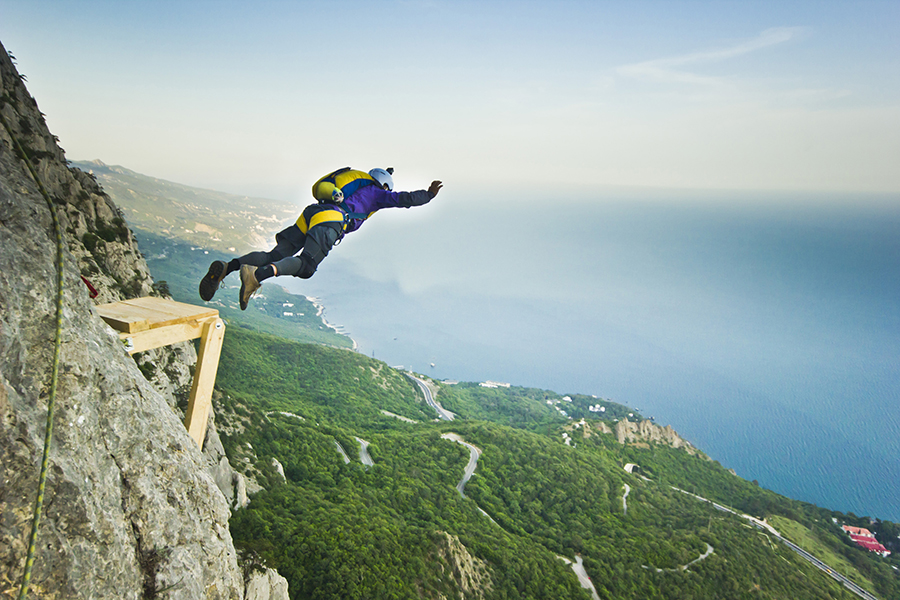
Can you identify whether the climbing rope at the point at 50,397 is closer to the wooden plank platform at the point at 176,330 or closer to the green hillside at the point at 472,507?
the wooden plank platform at the point at 176,330

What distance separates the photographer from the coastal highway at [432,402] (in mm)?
62569

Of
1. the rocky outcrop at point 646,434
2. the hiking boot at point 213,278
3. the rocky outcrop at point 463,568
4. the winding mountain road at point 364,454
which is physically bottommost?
the rocky outcrop at point 646,434

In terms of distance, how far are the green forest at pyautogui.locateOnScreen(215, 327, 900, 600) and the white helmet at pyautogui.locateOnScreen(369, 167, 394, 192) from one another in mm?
11522

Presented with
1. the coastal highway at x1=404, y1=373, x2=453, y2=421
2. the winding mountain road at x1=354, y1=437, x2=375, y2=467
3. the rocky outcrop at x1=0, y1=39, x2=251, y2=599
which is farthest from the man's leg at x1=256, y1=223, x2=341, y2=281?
the coastal highway at x1=404, y1=373, x2=453, y2=421

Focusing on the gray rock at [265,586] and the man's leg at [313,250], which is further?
the gray rock at [265,586]

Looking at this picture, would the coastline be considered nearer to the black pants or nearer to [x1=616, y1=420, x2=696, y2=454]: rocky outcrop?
[x1=616, y1=420, x2=696, y2=454]: rocky outcrop

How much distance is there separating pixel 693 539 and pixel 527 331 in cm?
11147

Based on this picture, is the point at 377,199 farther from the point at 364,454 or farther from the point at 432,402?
the point at 432,402

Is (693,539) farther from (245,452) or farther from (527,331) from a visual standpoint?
(527,331)

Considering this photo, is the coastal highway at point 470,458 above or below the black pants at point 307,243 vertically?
below

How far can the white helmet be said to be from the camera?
4734mm

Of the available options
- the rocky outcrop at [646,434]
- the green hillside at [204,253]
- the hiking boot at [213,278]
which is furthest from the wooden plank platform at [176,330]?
the green hillside at [204,253]

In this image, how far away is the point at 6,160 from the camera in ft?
9.25

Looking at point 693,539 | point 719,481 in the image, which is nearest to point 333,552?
point 693,539
